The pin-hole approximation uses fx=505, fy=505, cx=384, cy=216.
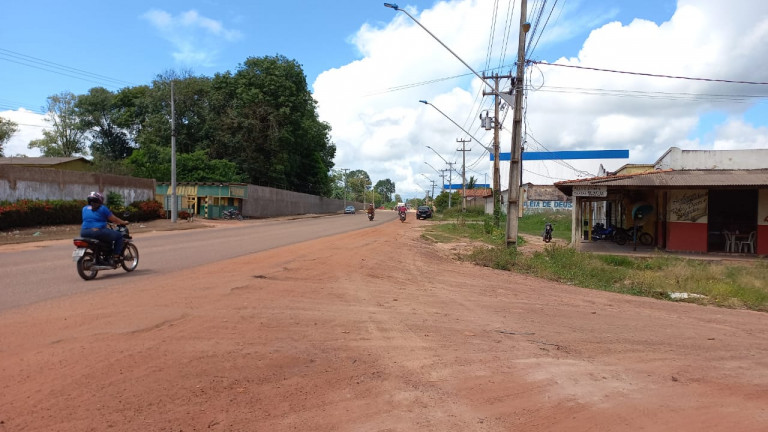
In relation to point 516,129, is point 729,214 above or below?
below

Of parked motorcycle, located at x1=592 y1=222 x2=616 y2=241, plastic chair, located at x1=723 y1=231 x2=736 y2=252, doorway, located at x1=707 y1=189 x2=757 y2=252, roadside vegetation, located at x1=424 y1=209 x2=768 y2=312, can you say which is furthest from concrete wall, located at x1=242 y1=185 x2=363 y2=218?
plastic chair, located at x1=723 y1=231 x2=736 y2=252

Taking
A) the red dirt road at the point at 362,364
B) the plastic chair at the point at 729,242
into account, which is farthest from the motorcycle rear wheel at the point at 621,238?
the red dirt road at the point at 362,364

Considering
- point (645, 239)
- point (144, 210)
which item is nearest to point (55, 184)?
point (144, 210)

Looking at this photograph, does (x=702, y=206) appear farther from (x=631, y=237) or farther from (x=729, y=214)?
(x=631, y=237)

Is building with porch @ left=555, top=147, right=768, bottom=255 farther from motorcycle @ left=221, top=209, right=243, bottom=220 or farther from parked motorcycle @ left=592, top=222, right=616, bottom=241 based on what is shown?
motorcycle @ left=221, top=209, right=243, bottom=220

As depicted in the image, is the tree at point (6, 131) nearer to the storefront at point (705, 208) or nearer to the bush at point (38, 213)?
the bush at point (38, 213)

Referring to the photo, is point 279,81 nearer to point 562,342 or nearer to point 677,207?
point 677,207

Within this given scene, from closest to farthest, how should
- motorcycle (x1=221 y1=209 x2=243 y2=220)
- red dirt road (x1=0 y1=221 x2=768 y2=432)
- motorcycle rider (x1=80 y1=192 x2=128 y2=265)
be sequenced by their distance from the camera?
red dirt road (x1=0 y1=221 x2=768 y2=432) < motorcycle rider (x1=80 y1=192 x2=128 y2=265) < motorcycle (x1=221 y1=209 x2=243 y2=220)

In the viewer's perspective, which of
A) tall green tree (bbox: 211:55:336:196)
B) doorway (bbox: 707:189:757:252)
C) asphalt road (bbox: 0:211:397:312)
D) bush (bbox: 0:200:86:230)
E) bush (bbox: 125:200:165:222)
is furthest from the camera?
tall green tree (bbox: 211:55:336:196)

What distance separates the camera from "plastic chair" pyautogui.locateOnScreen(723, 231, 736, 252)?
19436mm

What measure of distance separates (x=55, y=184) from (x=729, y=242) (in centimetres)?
3125

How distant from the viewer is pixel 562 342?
6.19 meters

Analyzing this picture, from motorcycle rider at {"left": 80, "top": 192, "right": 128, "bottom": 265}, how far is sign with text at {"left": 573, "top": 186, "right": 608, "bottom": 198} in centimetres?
1605

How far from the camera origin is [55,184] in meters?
26.2
